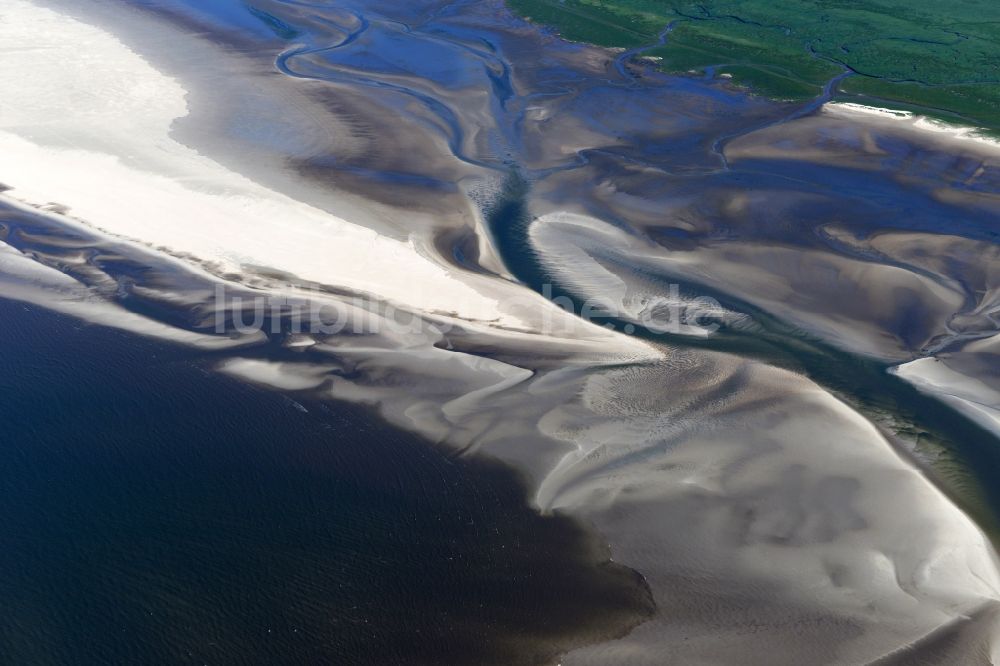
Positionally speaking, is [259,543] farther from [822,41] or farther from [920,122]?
[822,41]

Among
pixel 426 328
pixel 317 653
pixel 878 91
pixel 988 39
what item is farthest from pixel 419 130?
pixel 988 39

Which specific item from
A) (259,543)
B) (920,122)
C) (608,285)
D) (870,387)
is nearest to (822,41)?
(920,122)

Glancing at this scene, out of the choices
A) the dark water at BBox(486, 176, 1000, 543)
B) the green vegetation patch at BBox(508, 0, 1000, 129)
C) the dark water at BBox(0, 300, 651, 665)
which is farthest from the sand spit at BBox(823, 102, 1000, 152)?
the dark water at BBox(0, 300, 651, 665)

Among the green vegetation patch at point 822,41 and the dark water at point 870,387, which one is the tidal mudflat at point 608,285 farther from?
the green vegetation patch at point 822,41

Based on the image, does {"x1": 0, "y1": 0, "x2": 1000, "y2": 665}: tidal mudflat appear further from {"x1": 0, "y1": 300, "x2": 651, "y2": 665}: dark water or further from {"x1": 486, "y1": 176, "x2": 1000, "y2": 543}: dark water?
{"x1": 0, "y1": 300, "x2": 651, "y2": 665}: dark water

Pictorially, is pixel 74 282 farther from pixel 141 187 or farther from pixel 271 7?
pixel 271 7
